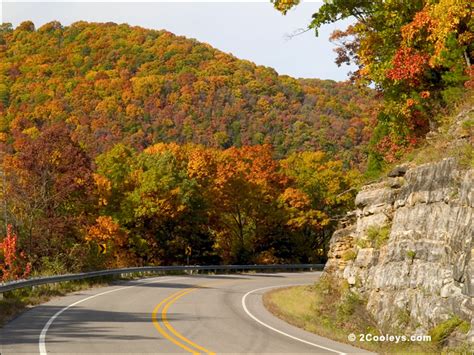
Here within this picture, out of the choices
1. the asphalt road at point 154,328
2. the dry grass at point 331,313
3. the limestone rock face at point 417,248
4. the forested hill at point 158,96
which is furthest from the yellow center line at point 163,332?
the forested hill at point 158,96

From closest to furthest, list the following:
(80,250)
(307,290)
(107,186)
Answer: (307,290) → (80,250) → (107,186)

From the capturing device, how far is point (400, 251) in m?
21.6

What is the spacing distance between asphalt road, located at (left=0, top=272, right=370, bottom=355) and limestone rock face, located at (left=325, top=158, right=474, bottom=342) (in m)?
3.31

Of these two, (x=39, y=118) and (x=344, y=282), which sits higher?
(x=39, y=118)

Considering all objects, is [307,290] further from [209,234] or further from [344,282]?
[209,234]

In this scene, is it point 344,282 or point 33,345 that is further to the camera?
point 344,282

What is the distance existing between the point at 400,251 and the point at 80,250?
75.2ft

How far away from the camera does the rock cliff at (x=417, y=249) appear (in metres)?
17.0

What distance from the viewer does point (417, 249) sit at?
20.3 metres

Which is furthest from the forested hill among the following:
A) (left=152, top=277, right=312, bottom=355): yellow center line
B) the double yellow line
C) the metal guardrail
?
the double yellow line

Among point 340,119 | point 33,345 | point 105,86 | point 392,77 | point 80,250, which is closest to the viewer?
point 33,345

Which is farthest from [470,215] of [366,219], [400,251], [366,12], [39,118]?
[39,118]

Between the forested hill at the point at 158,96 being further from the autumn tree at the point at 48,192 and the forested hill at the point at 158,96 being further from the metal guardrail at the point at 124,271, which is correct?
the autumn tree at the point at 48,192

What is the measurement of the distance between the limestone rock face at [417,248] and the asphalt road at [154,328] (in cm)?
331
